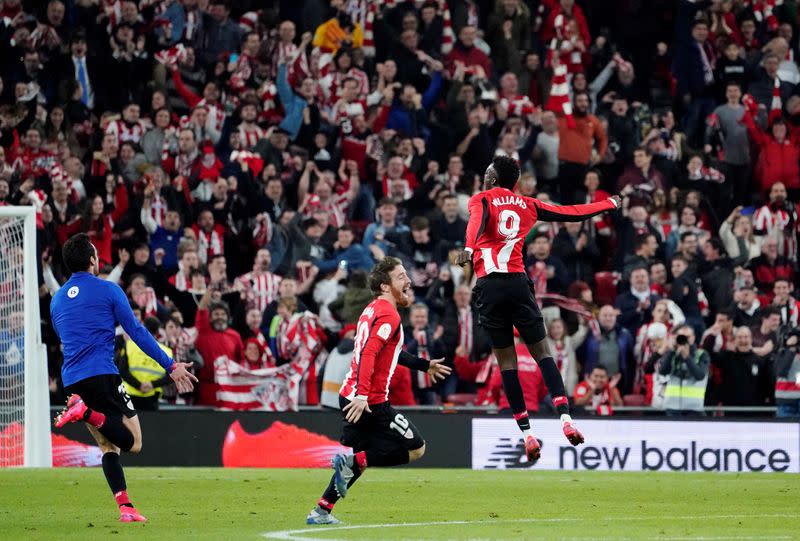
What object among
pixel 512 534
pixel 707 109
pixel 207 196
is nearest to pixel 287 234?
pixel 207 196

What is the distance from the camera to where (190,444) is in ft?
62.2

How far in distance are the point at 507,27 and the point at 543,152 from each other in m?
3.05

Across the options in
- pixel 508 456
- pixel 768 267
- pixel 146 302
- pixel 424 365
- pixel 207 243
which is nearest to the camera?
pixel 424 365

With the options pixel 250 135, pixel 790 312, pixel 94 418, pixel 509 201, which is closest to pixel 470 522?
pixel 509 201

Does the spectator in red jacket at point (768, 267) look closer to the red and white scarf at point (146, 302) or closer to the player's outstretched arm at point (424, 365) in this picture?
the red and white scarf at point (146, 302)

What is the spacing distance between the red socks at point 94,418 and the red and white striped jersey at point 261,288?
9676 mm

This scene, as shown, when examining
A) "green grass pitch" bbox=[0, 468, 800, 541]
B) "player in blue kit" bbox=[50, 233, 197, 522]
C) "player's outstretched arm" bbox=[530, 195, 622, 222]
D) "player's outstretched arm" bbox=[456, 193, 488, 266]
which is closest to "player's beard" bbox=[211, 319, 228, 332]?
"green grass pitch" bbox=[0, 468, 800, 541]

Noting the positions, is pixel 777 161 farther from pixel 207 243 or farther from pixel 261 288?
pixel 207 243

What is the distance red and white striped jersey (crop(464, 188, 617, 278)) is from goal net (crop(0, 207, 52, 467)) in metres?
6.83

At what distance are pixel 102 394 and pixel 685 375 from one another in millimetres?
10018

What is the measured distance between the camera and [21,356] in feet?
57.3

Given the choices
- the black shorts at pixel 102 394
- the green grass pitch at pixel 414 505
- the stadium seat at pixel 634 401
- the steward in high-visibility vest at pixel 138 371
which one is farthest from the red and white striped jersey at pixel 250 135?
the black shorts at pixel 102 394

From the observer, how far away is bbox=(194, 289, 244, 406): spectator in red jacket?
63.4ft

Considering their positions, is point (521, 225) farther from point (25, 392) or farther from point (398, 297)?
point (25, 392)
